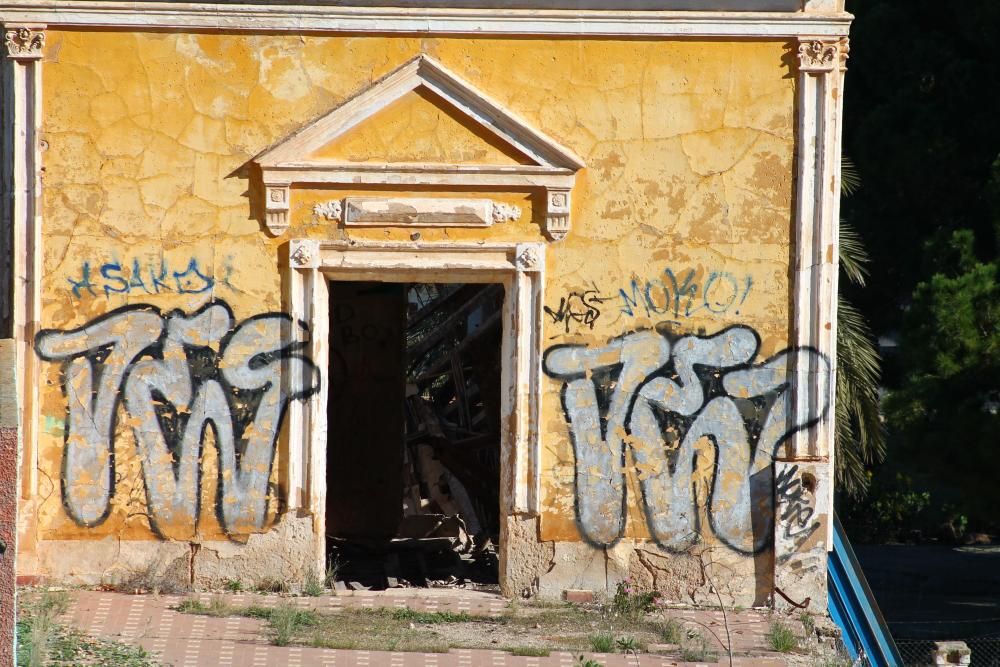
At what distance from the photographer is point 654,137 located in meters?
9.39

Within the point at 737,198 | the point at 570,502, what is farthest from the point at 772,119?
the point at 570,502

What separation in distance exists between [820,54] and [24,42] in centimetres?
513

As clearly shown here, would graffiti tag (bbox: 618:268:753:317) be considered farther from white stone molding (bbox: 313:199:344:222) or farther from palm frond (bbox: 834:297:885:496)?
palm frond (bbox: 834:297:885:496)

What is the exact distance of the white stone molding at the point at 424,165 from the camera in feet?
30.2

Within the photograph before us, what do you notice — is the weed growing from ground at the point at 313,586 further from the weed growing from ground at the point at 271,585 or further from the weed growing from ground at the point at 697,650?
the weed growing from ground at the point at 697,650

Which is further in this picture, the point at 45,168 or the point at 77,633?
the point at 45,168

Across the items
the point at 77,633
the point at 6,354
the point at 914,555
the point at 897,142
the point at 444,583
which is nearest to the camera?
the point at 6,354

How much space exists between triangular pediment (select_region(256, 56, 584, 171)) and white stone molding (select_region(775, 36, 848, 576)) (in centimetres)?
152

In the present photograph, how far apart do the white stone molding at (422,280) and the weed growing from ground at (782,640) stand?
1.69 metres

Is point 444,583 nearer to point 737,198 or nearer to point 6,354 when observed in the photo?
point 737,198

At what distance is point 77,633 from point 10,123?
10.9ft

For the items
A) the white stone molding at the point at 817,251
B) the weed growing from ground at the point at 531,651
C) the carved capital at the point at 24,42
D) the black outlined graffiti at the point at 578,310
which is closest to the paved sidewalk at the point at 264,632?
the weed growing from ground at the point at 531,651

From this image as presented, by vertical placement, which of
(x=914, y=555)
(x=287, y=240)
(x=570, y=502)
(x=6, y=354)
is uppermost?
(x=287, y=240)

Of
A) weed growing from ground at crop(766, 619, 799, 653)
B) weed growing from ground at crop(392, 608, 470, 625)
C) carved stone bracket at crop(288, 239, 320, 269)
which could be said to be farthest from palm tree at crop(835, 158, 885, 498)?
carved stone bracket at crop(288, 239, 320, 269)
